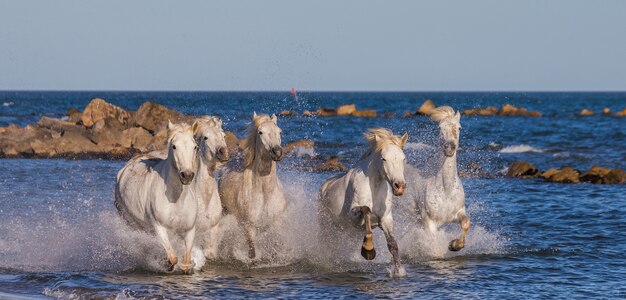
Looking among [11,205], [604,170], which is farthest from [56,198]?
[604,170]

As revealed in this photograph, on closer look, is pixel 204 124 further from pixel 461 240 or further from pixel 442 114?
pixel 461 240

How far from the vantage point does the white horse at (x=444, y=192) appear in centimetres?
1202

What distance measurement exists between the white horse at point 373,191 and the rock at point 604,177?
11.9 metres

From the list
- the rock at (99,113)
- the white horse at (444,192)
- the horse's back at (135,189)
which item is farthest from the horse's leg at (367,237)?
the rock at (99,113)

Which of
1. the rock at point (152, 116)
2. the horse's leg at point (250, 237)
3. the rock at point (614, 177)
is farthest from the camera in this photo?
the rock at point (152, 116)

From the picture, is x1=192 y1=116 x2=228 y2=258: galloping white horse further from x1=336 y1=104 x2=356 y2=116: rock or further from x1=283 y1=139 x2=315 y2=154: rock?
x1=336 y1=104 x2=356 y2=116: rock

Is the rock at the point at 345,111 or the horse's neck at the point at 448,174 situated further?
the rock at the point at 345,111

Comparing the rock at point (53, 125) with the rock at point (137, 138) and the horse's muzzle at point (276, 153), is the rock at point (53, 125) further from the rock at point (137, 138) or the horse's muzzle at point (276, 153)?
the horse's muzzle at point (276, 153)

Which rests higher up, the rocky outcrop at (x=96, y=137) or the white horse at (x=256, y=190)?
the white horse at (x=256, y=190)

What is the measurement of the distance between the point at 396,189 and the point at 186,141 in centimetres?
227

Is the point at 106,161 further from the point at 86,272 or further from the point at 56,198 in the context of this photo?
the point at 86,272

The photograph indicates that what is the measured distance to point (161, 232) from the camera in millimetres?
10633

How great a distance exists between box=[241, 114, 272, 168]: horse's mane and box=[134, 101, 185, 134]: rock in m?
20.4

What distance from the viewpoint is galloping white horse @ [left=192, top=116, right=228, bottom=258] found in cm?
1110
